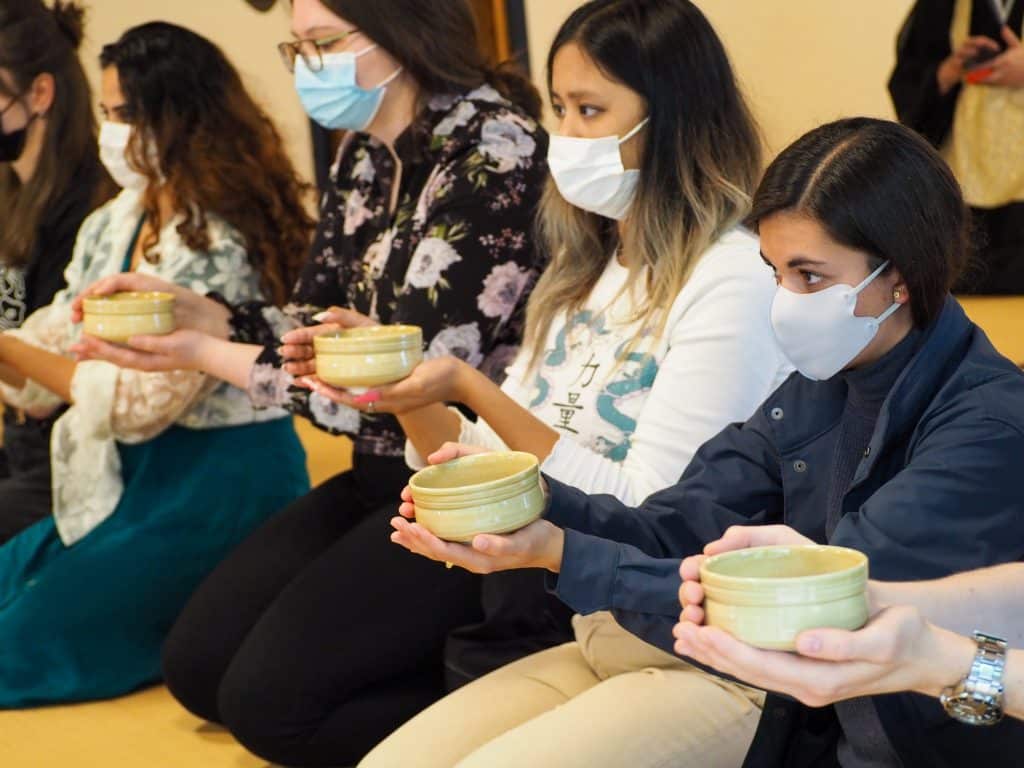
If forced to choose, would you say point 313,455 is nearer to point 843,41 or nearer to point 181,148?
point 181,148

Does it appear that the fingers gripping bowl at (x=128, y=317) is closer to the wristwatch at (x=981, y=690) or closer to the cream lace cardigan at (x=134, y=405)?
the cream lace cardigan at (x=134, y=405)

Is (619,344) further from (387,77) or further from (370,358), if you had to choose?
(387,77)

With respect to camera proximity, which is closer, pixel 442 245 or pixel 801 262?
pixel 801 262

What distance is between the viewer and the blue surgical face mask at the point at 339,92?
245cm

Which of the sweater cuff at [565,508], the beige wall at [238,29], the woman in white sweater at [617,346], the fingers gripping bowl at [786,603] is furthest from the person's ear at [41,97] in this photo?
the beige wall at [238,29]

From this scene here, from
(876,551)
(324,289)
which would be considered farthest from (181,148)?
(876,551)

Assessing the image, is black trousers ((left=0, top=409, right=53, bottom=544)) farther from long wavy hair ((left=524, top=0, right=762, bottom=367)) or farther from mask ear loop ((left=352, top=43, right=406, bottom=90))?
Result: long wavy hair ((left=524, top=0, right=762, bottom=367))

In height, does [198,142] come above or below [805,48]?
above

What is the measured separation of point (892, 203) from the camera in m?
1.39

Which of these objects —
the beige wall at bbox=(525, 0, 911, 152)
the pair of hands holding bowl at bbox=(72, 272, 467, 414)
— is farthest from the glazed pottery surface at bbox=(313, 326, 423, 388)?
the beige wall at bbox=(525, 0, 911, 152)

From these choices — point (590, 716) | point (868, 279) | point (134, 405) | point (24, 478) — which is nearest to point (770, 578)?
point (868, 279)

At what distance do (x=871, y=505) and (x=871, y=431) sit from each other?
0.15 m

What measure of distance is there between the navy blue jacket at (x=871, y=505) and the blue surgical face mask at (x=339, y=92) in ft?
3.61

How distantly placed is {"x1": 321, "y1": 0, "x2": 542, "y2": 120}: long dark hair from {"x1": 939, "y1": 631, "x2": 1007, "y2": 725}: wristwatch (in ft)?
5.19
